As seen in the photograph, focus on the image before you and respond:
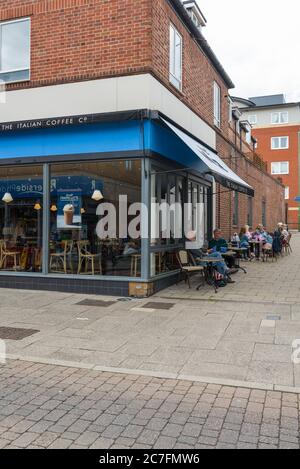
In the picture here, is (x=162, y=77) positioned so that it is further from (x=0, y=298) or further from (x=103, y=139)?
(x=0, y=298)

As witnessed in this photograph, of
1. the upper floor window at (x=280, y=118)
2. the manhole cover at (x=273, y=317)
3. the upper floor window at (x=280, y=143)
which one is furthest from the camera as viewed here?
the upper floor window at (x=280, y=143)

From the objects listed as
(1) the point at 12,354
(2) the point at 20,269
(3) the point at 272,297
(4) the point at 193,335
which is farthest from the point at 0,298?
(3) the point at 272,297

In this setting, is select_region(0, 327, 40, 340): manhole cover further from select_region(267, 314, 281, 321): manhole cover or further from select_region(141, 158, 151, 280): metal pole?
select_region(267, 314, 281, 321): manhole cover

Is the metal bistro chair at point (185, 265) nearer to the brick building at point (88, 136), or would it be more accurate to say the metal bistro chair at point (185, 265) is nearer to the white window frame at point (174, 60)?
the brick building at point (88, 136)

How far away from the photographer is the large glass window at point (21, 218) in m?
10.8

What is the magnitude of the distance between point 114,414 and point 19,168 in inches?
321

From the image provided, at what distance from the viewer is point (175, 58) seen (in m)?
11.6

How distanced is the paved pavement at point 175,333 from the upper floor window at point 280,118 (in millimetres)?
41325

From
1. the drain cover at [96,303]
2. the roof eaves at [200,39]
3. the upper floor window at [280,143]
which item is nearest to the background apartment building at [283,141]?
the upper floor window at [280,143]

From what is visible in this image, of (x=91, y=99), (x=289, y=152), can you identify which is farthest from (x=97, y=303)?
(x=289, y=152)

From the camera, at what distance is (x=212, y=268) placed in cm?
1133

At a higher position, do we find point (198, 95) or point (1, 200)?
point (198, 95)

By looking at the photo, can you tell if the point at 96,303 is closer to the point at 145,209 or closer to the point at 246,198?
the point at 145,209

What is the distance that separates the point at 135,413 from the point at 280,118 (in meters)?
48.5
